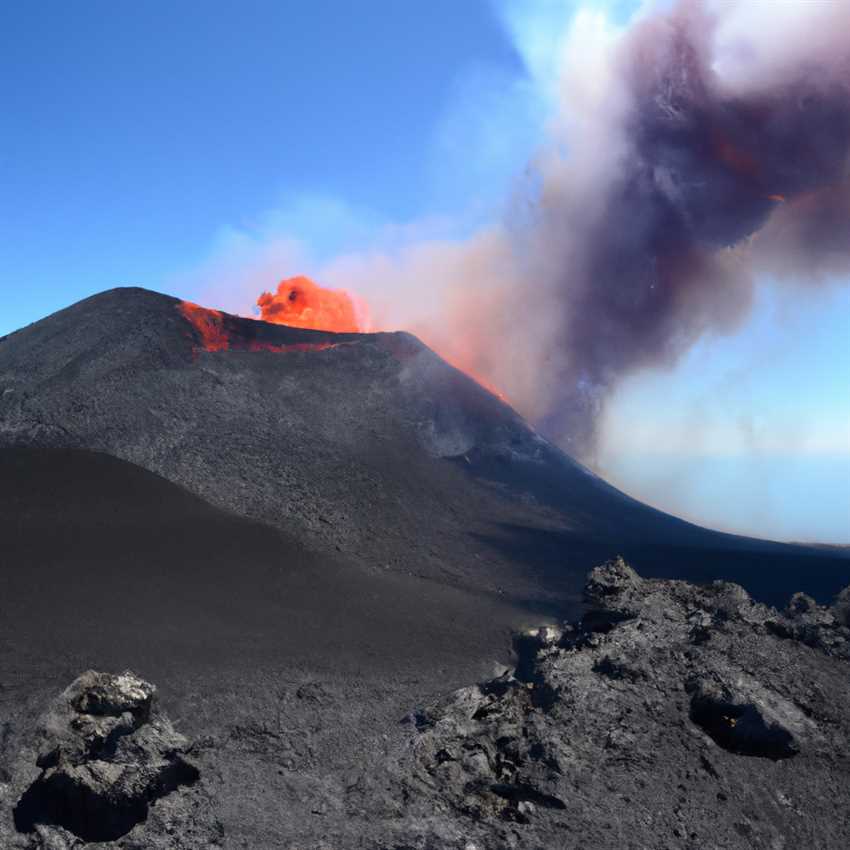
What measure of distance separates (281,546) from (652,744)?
1054 centimetres

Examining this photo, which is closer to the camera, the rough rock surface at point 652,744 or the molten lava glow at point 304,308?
the rough rock surface at point 652,744

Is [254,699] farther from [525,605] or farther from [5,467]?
[5,467]

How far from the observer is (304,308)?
3747 cm

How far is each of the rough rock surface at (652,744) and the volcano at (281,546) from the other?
1.33 ft

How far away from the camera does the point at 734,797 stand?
404 inches

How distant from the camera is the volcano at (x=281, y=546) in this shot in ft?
35.4

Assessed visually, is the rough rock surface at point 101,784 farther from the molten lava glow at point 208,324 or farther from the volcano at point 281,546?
the molten lava glow at point 208,324

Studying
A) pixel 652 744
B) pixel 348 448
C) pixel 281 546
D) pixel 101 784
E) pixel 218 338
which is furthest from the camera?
pixel 218 338

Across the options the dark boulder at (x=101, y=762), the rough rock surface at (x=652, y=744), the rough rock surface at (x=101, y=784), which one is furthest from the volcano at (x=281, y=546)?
the rough rock surface at (x=652, y=744)

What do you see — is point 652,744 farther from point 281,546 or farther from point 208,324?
point 208,324

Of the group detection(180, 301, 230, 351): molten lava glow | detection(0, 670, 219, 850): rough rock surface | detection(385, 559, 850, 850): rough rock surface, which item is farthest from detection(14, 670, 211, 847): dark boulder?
detection(180, 301, 230, 351): molten lava glow

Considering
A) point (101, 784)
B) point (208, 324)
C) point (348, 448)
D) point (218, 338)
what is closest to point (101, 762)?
point (101, 784)

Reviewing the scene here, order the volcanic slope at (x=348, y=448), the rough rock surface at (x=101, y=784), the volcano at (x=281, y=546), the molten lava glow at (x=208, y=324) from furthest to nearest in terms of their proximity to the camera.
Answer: the molten lava glow at (x=208, y=324) → the volcanic slope at (x=348, y=448) → the volcano at (x=281, y=546) → the rough rock surface at (x=101, y=784)

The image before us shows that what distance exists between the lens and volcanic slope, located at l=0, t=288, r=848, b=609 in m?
20.8
